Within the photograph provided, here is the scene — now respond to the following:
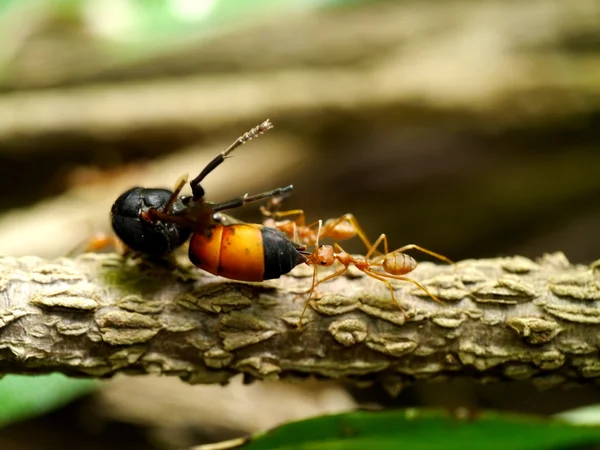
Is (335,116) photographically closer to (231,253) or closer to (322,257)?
(322,257)

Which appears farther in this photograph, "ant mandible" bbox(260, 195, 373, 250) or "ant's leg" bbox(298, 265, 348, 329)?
"ant mandible" bbox(260, 195, 373, 250)

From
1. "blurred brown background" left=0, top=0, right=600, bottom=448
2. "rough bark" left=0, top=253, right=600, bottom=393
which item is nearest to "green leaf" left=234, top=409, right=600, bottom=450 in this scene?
"rough bark" left=0, top=253, right=600, bottom=393

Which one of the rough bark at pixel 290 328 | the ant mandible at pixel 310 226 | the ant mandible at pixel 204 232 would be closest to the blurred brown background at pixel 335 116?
the ant mandible at pixel 310 226

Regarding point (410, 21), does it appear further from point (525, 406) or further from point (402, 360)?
point (402, 360)

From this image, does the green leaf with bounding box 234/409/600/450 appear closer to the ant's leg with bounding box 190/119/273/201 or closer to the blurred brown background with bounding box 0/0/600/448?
the ant's leg with bounding box 190/119/273/201

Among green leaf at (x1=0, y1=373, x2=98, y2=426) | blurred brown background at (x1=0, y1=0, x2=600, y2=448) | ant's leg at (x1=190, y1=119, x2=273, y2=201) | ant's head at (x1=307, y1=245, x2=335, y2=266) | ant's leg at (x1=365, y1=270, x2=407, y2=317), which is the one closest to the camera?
ant's leg at (x1=190, y1=119, x2=273, y2=201)

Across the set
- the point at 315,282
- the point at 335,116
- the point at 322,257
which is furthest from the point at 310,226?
the point at 335,116
